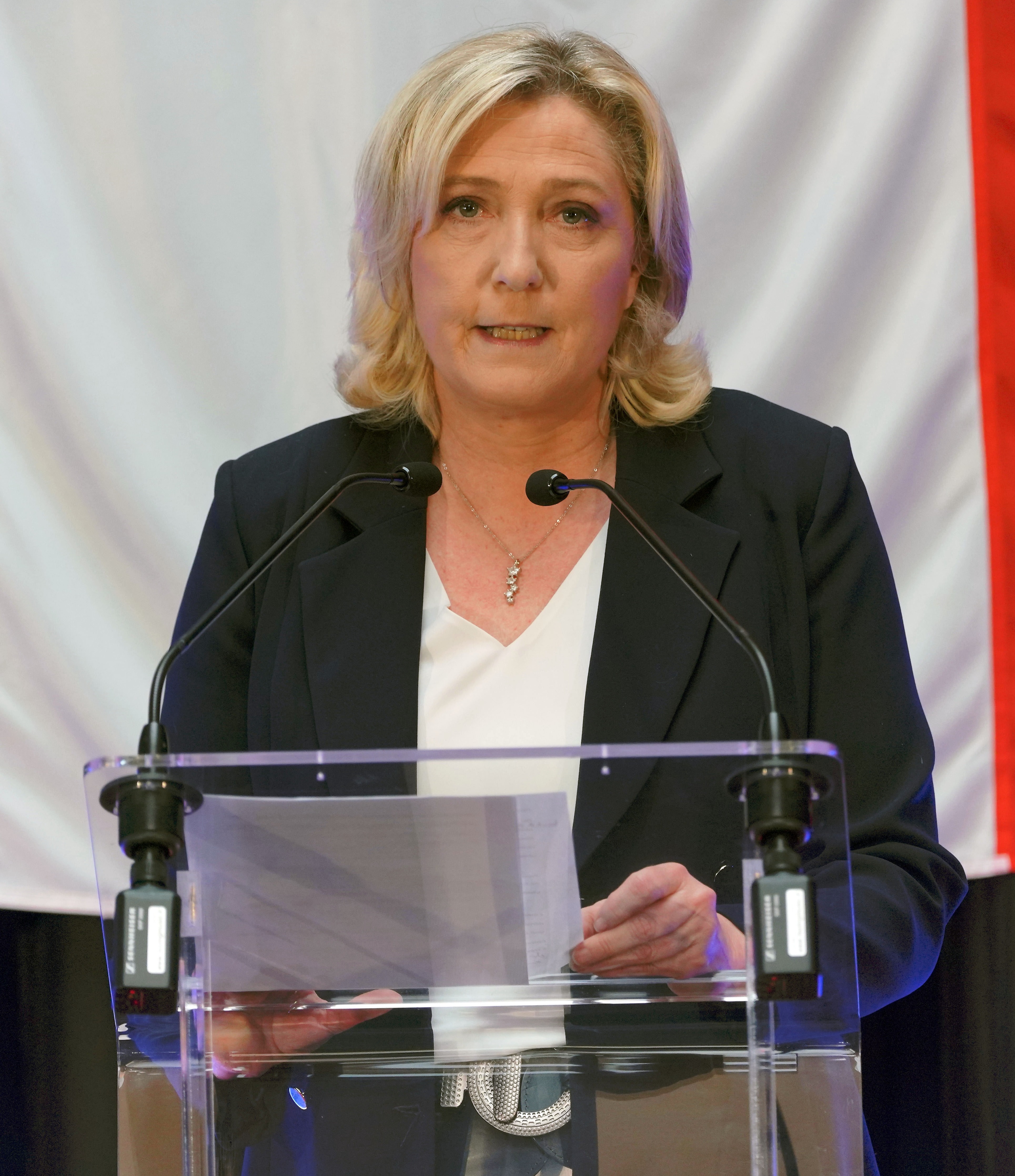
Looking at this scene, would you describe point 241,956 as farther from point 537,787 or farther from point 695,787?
point 695,787

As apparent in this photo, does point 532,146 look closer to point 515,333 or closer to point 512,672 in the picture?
point 515,333

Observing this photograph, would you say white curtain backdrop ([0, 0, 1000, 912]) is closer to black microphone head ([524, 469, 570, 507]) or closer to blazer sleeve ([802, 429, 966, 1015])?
blazer sleeve ([802, 429, 966, 1015])

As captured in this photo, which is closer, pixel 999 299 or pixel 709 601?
pixel 709 601

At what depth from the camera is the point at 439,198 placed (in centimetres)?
174

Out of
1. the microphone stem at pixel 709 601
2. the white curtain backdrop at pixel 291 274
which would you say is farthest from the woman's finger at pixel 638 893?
the white curtain backdrop at pixel 291 274

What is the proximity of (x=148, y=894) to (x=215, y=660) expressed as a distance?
2.42 feet

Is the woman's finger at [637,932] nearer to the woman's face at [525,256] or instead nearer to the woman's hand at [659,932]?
the woman's hand at [659,932]

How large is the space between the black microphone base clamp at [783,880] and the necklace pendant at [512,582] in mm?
714

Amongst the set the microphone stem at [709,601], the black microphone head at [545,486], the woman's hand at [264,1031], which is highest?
the black microphone head at [545,486]

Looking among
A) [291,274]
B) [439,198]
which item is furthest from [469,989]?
[291,274]

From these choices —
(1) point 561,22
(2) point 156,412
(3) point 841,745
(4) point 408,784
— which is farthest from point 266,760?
(1) point 561,22

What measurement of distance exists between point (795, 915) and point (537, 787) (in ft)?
0.65

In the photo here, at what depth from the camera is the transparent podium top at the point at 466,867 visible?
1054 millimetres

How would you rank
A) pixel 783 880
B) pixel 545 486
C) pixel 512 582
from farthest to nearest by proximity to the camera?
1. pixel 512 582
2. pixel 545 486
3. pixel 783 880
